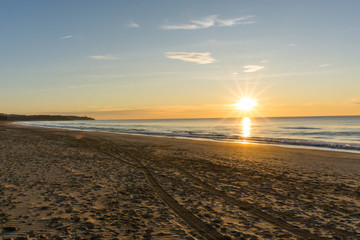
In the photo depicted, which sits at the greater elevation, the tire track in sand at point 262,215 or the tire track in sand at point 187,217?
the tire track in sand at point 187,217

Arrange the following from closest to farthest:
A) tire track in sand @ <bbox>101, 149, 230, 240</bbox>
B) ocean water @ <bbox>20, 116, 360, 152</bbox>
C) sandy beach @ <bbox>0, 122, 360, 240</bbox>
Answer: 1. tire track in sand @ <bbox>101, 149, 230, 240</bbox>
2. sandy beach @ <bbox>0, 122, 360, 240</bbox>
3. ocean water @ <bbox>20, 116, 360, 152</bbox>

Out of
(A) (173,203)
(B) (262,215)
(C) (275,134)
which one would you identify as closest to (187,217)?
(A) (173,203)

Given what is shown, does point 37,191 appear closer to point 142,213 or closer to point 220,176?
point 142,213

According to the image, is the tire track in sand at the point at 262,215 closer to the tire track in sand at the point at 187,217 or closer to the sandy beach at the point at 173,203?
the sandy beach at the point at 173,203

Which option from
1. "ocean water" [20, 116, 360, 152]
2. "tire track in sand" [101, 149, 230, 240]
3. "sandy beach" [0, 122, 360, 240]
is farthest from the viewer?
"ocean water" [20, 116, 360, 152]

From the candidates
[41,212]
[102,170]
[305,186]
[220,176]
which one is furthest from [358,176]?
[41,212]

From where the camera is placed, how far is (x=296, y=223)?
21.1ft

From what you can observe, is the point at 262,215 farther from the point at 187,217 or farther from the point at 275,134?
the point at 275,134

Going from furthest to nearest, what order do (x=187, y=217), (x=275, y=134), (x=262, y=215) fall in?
(x=275, y=134) < (x=262, y=215) < (x=187, y=217)

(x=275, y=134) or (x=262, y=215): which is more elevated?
(x=275, y=134)

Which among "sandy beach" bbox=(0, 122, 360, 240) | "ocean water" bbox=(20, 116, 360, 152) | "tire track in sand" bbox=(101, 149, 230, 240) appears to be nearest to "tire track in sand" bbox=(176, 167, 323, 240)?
"sandy beach" bbox=(0, 122, 360, 240)

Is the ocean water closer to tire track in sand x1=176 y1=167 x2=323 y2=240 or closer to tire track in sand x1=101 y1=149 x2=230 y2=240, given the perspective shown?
tire track in sand x1=176 y1=167 x2=323 y2=240

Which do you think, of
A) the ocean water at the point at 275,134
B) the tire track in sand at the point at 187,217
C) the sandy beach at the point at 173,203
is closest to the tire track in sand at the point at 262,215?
the sandy beach at the point at 173,203

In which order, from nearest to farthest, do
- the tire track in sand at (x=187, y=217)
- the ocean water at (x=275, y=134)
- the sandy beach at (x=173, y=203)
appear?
the tire track in sand at (x=187, y=217), the sandy beach at (x=173, y=203), the ocean water at (x=275, y=134)
